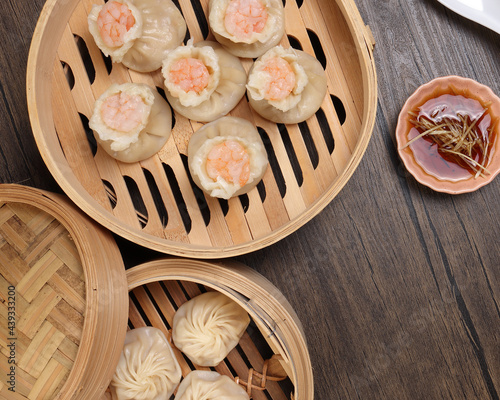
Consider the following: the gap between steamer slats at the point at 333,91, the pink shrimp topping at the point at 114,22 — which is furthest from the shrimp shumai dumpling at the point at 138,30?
the gap between steamer slats at the point at 333,91

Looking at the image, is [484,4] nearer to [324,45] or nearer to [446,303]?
[324,45]

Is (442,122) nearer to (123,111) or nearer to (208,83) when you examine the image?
(208,83)

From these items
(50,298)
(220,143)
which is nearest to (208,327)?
(50,298)

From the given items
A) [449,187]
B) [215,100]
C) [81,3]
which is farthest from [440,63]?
[81,3]

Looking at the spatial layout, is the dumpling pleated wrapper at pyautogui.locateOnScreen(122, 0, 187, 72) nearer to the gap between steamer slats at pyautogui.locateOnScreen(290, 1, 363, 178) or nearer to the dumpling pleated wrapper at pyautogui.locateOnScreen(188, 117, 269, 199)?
the dumpling pleated wrapper at pyautogui.locateOnScreen(188, 117, 269, 199)

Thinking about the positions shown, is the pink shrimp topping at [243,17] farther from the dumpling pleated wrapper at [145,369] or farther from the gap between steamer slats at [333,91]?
the dumpling pleated wrapper at [145,369]

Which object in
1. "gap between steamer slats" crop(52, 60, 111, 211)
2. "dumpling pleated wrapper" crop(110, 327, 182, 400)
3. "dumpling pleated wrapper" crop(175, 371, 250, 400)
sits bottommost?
"dumpling pleated wrapper" crop(175, 371, 250, 400)

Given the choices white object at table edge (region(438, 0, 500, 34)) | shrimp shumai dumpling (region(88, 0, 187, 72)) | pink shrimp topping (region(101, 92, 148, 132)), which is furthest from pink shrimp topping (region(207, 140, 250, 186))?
white object at table edge (region(438, 0, 500, 34))
